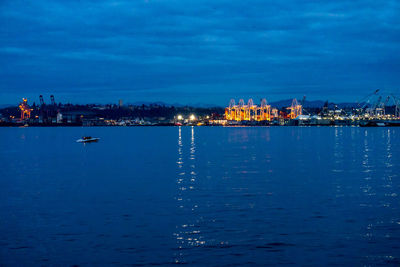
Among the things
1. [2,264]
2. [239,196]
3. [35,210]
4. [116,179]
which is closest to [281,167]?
Result: [116,179]

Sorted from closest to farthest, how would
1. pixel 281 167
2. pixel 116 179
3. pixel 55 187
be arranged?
1. pixel 55 187
2. pixel 116 179
3. pixel 281 167

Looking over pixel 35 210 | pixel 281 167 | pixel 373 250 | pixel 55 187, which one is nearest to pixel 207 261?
pixel 373 250

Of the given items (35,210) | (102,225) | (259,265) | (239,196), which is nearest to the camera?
(259,265)

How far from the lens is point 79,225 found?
20.5m

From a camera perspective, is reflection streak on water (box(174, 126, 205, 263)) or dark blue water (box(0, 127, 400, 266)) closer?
dark blue water (box(0, 127, 400, 266))

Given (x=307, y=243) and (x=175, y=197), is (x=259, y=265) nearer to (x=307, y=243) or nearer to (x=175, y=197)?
(x=307, y=243)

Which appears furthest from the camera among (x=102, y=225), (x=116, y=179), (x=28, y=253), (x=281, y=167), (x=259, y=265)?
(x=281, y=167)

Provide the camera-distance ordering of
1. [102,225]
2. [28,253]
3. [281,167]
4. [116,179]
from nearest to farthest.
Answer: [28,253] < [102,225] < [116,179] < [281,167]

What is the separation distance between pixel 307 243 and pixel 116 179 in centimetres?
2161

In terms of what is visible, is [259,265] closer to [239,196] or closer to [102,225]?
[102,225]

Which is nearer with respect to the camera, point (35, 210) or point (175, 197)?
point (35, 210)

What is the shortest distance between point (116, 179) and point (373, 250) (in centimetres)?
2318

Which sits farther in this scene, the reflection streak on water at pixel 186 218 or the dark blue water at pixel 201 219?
the reflection streak on water at pixel 186 218

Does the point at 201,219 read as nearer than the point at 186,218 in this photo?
Yes
